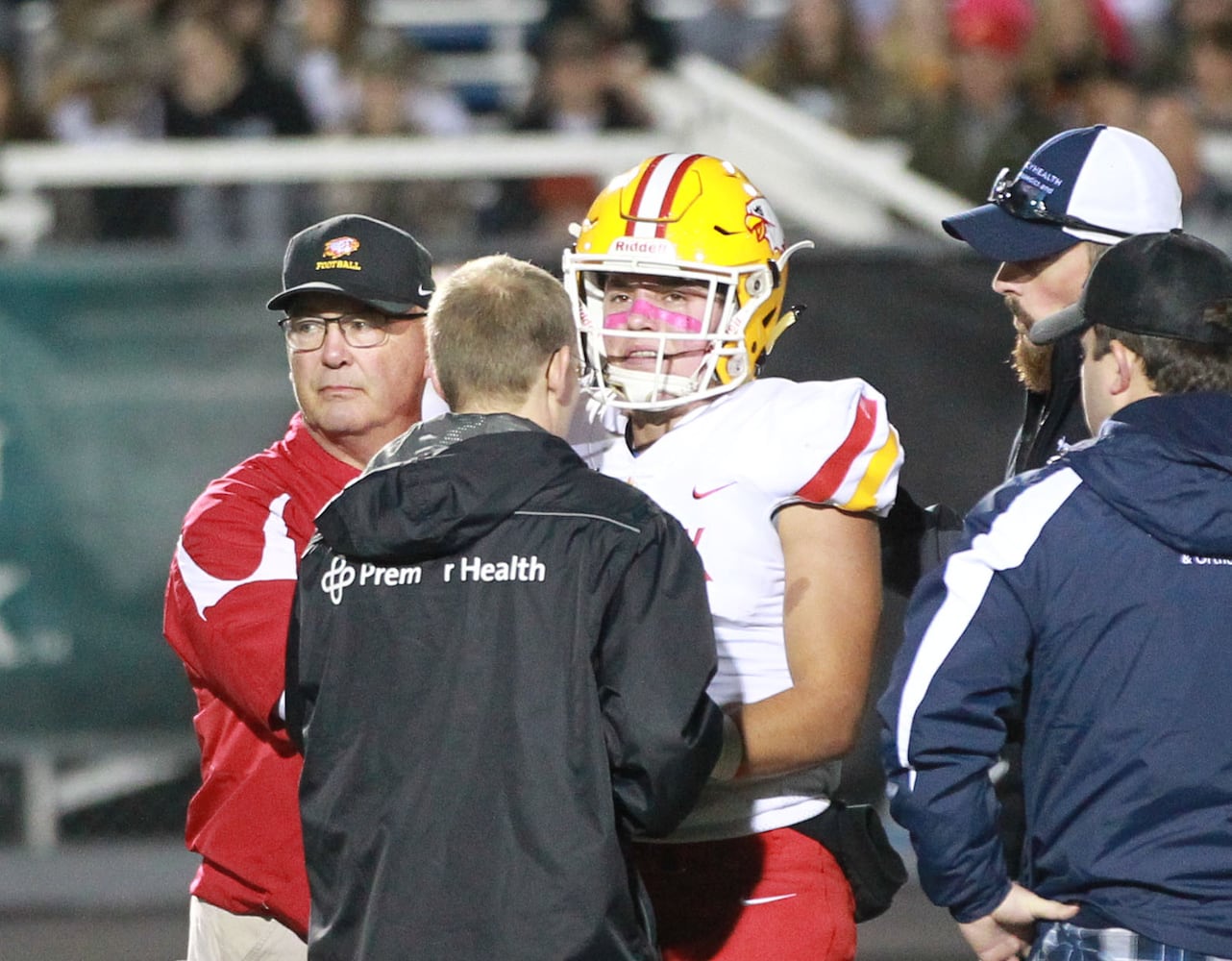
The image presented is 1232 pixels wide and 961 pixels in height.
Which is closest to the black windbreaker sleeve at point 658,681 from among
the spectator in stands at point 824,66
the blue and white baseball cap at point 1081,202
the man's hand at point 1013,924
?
the man's hand at point 1013,924

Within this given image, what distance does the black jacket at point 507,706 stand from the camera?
7.05ft

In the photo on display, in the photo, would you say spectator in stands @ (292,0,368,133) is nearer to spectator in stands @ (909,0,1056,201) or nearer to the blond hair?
spectator in stands @ (909,0,1056,201)

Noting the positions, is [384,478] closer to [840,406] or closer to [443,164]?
[840,406]

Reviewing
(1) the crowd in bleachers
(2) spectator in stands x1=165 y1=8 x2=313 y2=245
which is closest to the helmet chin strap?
(1) the crowd in bleachers

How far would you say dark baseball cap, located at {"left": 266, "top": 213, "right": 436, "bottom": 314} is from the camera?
2.84 metres

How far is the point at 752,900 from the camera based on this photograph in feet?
8.34

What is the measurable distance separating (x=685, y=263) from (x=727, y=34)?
536 centimetres

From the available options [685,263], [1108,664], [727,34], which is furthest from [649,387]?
[727,34]

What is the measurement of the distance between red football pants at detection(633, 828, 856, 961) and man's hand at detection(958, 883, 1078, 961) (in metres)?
0.22

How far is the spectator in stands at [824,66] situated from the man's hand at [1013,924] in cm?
488

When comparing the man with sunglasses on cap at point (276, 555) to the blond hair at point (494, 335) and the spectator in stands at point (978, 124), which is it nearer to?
the blond hair at point (494, 335)

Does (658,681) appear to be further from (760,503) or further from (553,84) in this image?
(553,84)

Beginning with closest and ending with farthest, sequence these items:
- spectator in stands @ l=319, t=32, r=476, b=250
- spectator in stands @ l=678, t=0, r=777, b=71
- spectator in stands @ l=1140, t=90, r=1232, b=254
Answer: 1. spectator in stands @ l=1140, t=90, r=1232, b=254
2. spectator in stands @ l=319, t=32, r=476, b=250
3. spectator in stands @ l=678, t=0, r=777, b=71

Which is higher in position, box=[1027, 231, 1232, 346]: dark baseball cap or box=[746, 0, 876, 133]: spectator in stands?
box=[1027, 231, 1232, 346]: dark baseball cap
